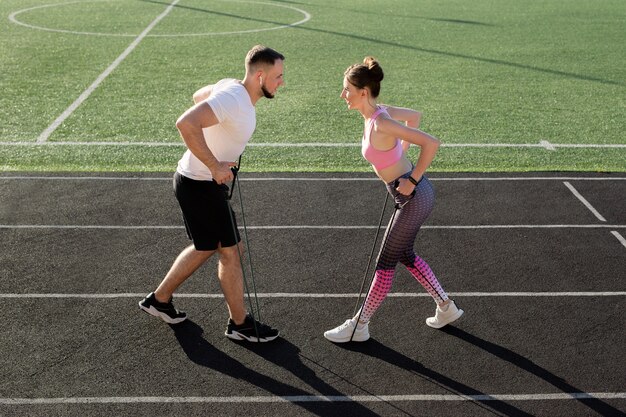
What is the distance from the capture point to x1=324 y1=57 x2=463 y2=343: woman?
5.87m

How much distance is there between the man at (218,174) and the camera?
5664 millimetres

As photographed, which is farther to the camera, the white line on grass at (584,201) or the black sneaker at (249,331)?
the white line on grass at (584,201)

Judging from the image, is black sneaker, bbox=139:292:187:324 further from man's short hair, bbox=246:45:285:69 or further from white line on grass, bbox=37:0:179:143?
white line on grass, bbox=37:0:179:143

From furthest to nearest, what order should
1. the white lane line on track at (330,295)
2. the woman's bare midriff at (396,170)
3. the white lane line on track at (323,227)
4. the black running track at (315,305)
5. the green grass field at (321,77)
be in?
the green grass field at (321,77)
the white lane line on track at (323,227)
the white lane line on track at (330,295)
the woman's bare midriff at (396,170)
the black running track at (315,305)

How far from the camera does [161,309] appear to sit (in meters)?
6.70

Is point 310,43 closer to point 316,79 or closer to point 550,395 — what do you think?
point 316,79

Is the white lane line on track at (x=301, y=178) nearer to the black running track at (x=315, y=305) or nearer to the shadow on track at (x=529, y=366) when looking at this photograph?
the black running track at (x=315, y=305)

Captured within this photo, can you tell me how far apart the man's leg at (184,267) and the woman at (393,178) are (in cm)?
117

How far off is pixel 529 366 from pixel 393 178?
175 centimetres

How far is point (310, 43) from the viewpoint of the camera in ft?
61.0

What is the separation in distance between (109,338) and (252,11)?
57.1ft

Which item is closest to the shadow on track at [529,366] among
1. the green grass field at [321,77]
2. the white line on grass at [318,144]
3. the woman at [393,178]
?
the woman at [393,178]

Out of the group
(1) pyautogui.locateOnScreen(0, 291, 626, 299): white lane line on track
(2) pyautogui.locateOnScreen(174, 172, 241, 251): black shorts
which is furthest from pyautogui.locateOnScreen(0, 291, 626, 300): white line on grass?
(2) pyautogui.locateOnScreen(174, 172, 241, 251): black shorts

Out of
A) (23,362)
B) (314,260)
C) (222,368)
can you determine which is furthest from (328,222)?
(23,362)
